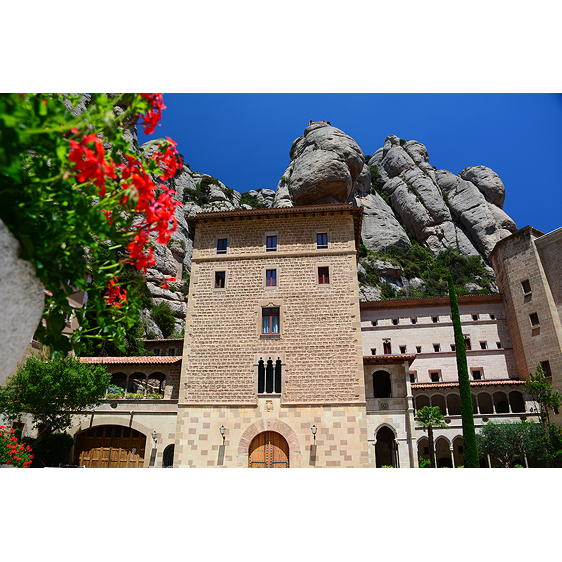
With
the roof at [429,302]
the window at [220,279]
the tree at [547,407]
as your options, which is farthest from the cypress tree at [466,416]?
the window at [220,279]

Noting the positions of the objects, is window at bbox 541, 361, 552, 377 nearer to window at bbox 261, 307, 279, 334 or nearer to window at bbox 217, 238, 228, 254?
window at bbox 261, 307, 279, 334

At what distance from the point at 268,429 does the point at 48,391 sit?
9561mm

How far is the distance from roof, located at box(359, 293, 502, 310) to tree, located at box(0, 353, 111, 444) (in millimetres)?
23689

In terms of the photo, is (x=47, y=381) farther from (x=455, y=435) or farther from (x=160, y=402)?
(x=455, y=435)

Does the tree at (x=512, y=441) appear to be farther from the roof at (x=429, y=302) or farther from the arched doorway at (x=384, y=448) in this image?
the roof at (x=429, y=302)

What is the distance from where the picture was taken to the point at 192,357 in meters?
18.6

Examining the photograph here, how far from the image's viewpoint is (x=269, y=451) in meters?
17.1

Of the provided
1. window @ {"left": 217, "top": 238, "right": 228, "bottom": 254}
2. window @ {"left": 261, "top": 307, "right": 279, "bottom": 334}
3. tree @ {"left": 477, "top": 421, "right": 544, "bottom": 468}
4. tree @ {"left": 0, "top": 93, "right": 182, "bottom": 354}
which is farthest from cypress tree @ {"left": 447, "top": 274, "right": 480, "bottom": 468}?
tree @ {"left": 0, "top": 93, "right": 182, "bottom": 354}

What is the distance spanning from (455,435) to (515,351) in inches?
368

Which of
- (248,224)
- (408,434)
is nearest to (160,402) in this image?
(248,224)

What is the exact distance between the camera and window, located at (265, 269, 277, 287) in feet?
64.8

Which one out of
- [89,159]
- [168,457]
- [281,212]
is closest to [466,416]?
[281,212]

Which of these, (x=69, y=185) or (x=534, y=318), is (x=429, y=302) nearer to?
(x=534, y=318)

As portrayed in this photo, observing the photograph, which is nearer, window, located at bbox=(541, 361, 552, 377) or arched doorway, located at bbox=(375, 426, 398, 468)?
window, located at bbox=(541, 361, 552, 377)
